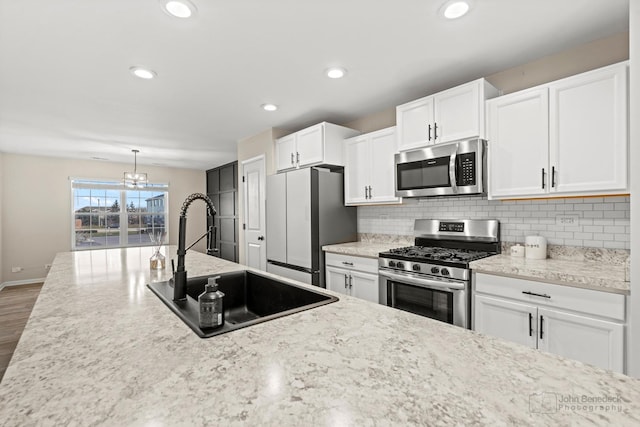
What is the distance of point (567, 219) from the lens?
7.34 feet

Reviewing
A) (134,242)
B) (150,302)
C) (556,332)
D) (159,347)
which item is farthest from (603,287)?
(134,242)

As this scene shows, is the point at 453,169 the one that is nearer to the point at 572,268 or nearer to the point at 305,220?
the point at 572,268

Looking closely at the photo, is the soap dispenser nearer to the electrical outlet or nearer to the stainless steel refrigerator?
the stainless steel refrigerator

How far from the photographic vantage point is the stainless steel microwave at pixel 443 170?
7.75 ft

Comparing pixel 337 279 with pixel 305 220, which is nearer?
pixel 337 279

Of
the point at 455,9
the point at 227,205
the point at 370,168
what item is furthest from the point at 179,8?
the point at 227,205

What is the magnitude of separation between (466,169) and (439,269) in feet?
2.74

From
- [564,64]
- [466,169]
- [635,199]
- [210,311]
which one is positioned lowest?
[210,311]

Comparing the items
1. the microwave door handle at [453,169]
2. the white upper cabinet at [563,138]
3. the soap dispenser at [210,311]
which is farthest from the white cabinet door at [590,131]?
the soap dispenser at [210,311]

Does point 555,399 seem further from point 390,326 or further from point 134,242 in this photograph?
point 134,242

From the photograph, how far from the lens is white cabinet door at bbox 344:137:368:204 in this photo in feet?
10.8

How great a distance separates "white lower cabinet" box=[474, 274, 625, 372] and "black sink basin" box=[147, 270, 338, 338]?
1.32 meters

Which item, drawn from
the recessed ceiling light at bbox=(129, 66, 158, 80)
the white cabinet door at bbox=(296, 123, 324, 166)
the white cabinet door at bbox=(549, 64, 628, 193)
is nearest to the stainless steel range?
the white cabinet door at bbox=(549, 64, 628, 193)

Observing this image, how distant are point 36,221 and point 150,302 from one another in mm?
6376
